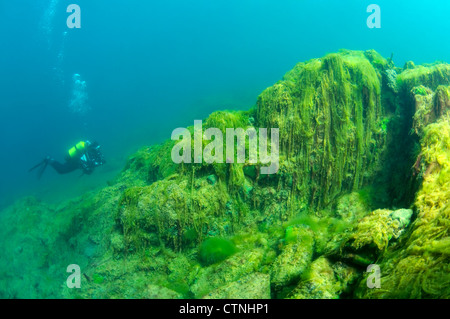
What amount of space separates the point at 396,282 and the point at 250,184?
10.3 feet

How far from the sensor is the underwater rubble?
376 centimetres

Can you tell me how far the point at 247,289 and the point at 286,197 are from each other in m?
2.45

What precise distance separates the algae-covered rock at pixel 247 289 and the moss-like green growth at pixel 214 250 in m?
0.94

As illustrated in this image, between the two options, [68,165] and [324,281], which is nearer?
[324,281]

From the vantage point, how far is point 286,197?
529 cm

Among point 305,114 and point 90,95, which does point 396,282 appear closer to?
point 305,114

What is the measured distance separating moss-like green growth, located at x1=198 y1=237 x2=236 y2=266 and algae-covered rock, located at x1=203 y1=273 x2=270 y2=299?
94 cm

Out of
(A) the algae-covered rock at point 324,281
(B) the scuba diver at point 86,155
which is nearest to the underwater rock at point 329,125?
(A) the algae-covered rock at point 324,281

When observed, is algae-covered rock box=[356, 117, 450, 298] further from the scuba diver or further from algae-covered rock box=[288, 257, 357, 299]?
the scuba diver

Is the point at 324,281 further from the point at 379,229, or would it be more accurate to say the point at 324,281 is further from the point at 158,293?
the point at 158,293

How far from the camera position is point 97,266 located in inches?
192

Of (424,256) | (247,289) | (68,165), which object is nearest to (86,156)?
(68,165)

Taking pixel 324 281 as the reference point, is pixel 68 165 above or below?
above

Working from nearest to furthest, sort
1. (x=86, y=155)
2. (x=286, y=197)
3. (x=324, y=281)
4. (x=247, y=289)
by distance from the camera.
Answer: (x=324, y=281), (x=247, y=289), (x=286, y=197), (x=86, y=155)
